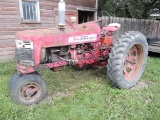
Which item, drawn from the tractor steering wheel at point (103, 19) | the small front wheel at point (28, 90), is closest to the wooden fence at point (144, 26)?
the tractor steering wheel at point (103, 19)

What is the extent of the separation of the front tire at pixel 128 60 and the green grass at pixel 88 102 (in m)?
0.20

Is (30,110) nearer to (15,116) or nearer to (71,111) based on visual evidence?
(15,116)

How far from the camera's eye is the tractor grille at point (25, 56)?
3.02m

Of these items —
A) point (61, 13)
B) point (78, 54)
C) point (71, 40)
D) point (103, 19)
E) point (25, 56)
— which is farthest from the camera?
point (103, 19)

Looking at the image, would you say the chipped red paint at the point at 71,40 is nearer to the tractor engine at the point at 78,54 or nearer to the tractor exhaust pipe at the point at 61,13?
the tractor engine at the point at 78,54

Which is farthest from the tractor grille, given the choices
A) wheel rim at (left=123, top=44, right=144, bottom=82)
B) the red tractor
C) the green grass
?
wheel rim at (left=123, top=44, right=144, bottom=82)

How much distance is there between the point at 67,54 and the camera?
11.8 feet

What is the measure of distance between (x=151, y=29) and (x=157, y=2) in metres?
1.33

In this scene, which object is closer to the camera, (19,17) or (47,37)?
(47,37)

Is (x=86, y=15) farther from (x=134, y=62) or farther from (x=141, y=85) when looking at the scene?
(x=141, y=85)

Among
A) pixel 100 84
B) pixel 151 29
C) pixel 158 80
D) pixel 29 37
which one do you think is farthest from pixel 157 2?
pixel 29 37

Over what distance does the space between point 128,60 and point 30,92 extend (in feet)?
7.40

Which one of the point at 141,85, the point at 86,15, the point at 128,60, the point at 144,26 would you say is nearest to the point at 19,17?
the point at 128,60

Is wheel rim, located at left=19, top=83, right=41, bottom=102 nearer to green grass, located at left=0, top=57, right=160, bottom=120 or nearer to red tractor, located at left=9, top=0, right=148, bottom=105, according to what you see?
red tractor, located at left=9, top=0, right=148, bottom=105
